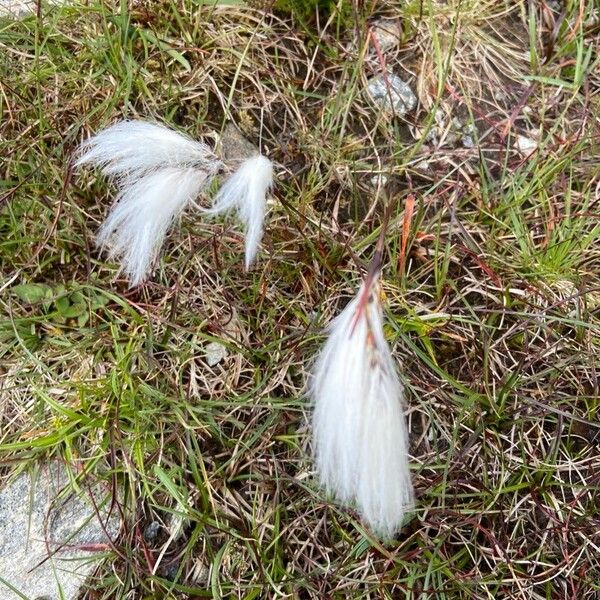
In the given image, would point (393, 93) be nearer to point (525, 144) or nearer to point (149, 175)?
point (525, 144)

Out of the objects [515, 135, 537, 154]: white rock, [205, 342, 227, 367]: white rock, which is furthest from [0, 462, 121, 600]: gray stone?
[515, 135, 537, 154]: white rock

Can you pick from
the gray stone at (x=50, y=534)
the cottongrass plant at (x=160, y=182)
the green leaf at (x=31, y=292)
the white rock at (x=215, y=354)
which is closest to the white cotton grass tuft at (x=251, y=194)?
the cottongrass plant at (x=160, y=182)

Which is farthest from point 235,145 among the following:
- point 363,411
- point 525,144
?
point 363,411

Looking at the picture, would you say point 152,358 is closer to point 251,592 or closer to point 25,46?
point 251,592

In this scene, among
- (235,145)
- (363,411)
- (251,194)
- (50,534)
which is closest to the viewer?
(363,411)

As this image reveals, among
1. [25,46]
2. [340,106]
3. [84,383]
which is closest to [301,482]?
[84,383]

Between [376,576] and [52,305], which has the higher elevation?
[52,305]

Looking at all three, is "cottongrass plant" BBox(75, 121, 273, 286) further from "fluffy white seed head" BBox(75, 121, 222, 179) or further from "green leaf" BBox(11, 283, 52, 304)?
"green leaf" BBox(11, 283, 52, 304)
